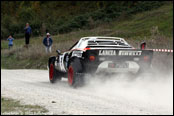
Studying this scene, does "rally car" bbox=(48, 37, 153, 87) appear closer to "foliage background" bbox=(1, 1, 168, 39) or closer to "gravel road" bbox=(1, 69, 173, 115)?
"gravel road" bbox=(1, 69, 173, 115)

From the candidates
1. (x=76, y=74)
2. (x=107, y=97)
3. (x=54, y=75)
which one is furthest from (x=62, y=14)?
(x=107, y=97)

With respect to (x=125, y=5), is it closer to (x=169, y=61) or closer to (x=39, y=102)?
(x=169, y=61)

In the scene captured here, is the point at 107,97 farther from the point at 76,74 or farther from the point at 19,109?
the point at 19,109

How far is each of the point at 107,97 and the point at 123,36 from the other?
93.6 feet

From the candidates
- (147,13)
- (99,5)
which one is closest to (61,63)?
(147,13)

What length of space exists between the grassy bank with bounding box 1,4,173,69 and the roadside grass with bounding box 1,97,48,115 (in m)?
12.0

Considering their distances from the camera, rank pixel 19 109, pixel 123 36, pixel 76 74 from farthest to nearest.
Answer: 1. pixel 123 36
2. pixel 76 74
3. pixel 19 109

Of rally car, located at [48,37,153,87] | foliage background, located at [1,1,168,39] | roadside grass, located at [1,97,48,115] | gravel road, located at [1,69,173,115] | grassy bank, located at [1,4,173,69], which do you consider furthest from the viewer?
foliage background, located at [1,1,168,39]

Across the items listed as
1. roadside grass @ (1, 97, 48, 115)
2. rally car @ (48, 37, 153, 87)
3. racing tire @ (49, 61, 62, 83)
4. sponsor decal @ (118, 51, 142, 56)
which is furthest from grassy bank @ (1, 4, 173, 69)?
roadside grass @ (1, 97, 48, 115)

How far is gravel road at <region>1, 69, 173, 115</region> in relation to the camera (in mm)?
→ 8055

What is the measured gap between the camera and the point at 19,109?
27.0ft

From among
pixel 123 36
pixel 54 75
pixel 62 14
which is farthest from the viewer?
pixel 62 14

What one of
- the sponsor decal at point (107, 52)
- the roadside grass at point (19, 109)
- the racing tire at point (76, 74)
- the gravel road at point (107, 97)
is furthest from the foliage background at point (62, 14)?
the roadside grass at point (19, 109)

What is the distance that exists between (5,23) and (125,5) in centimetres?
2001
